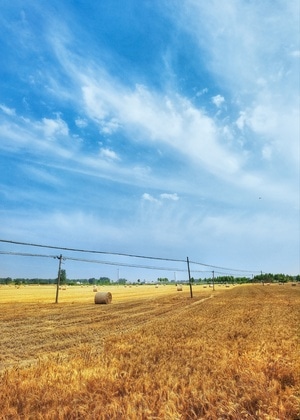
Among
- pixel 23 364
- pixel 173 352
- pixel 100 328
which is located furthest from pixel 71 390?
pixel 100 328

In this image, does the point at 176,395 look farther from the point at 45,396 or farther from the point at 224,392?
the point at 45,396

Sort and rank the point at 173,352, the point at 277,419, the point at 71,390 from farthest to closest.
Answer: the point at 173,352 → the point at 71,390 → the point at 277,419

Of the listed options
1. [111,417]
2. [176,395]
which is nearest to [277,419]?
[176,395]

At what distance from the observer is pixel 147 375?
706cm

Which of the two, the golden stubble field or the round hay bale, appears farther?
the round hay bale

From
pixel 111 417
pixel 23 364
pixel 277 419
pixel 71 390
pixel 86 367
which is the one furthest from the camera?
pixel 23 364

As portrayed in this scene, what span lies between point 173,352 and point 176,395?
411 centimetres

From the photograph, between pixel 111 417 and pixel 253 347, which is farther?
pixel 253 347

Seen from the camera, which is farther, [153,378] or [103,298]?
[103,298]

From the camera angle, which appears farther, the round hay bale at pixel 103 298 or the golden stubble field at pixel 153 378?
the round hay bale at pixel 103 298

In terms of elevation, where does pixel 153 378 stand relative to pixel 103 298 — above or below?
below

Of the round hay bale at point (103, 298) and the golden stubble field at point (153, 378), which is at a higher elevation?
the round hay bale at point (103, 298)

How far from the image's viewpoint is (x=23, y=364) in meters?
8.88

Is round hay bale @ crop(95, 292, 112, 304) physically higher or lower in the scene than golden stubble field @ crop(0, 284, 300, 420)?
higher
